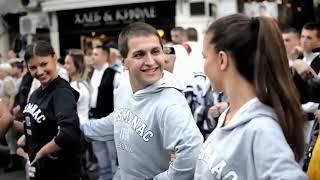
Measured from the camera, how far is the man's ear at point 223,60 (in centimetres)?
185

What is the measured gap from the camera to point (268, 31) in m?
1.74

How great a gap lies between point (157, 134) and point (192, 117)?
187 millimetres

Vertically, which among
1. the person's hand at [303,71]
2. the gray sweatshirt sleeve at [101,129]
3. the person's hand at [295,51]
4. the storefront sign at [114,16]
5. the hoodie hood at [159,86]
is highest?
the storefront sign at [114,16]

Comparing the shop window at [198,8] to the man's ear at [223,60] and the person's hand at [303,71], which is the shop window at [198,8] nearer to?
the person's hand at [303,71]

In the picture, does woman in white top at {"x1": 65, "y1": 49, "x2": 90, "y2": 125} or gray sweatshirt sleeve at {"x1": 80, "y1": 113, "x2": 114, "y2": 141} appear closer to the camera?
gray sweatshirt sleeve at {"x1": 80, "y1": 113, "x2": 114, "y2": 141}

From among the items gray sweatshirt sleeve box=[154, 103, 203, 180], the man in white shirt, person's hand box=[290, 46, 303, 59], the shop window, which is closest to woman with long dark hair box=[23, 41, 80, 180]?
gray sweatshirt sleeve box=[154, 103, 203, 180]

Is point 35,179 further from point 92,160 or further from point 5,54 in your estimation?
point 5,54

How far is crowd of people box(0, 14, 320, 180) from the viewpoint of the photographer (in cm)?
174

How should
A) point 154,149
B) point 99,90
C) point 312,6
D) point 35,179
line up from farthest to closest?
point 312,6 < point 99,90 < point 35,179 < point 154,149

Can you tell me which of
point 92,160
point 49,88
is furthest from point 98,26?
point 49,88

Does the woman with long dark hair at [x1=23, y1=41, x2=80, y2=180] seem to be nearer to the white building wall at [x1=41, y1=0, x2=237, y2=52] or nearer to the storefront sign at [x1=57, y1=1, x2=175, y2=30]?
the white building wall at [x1=41, y1=0, x2=237, y2=52]

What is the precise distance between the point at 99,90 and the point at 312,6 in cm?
757

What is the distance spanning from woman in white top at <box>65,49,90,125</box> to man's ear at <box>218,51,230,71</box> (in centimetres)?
460

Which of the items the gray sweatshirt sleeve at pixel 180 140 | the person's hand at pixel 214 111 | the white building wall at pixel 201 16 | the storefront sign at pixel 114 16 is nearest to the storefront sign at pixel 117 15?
the storefront sign at pixel 114 16
